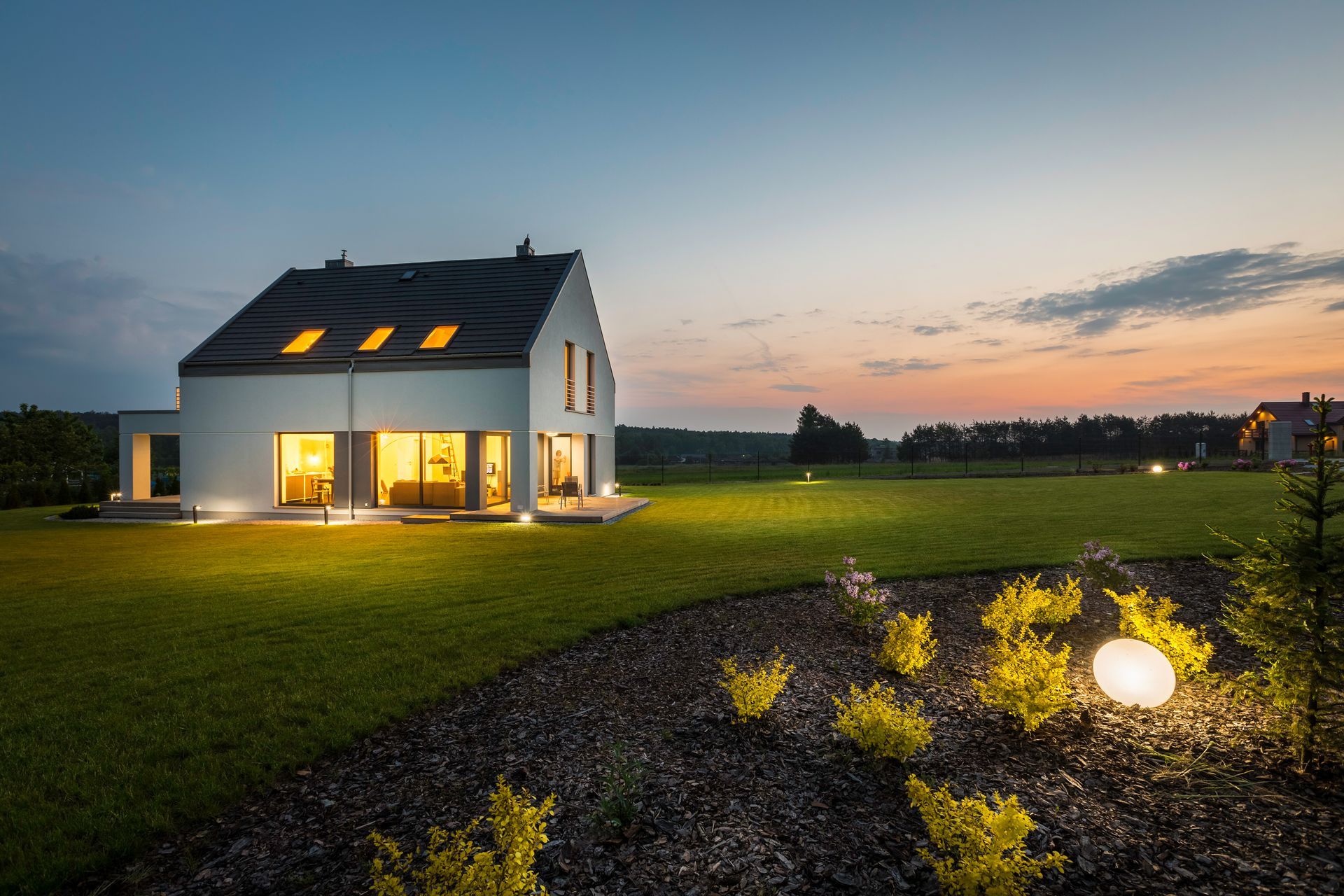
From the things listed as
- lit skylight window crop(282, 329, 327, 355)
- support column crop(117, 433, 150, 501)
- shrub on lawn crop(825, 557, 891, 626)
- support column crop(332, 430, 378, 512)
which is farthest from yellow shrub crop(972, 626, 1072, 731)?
support column crop(117, 433, 150, 501)

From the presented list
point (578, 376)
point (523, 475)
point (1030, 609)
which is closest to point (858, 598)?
point (1030, 609)

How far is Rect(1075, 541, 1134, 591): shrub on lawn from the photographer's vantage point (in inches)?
254

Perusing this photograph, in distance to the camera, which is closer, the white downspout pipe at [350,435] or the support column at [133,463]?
the white downspout pipe at [350,435]

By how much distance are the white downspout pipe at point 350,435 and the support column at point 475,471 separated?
3.21 meters

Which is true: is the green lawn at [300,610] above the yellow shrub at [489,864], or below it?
below

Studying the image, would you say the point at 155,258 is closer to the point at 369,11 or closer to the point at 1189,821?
the point at 369,11

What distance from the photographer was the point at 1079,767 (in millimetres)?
3143

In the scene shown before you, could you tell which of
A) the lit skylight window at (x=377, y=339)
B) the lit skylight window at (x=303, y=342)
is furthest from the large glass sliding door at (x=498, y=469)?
the lit skylight window at (x=303, y=342)

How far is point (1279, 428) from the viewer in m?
40.5

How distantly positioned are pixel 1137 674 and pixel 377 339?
676 inches

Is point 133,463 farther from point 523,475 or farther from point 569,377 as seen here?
point 569,377

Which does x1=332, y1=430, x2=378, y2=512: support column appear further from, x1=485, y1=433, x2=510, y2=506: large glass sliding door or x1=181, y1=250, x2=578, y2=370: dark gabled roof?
x1=485, y1=433, x2=510, y2=506: large glass sliding door

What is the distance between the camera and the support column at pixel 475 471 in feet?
48.3

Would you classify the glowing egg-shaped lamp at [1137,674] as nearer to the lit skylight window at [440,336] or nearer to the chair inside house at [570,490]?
the chair inside house at [570,490]
